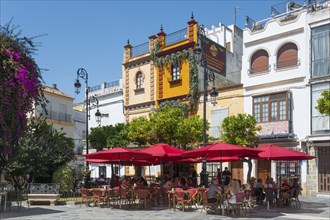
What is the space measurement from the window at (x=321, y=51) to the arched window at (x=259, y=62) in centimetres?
312

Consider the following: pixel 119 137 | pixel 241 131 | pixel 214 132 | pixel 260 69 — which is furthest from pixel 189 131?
pixel 119 137

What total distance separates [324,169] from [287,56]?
270 inches

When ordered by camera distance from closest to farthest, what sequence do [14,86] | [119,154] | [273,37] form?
[14,86]
[119,154]
[273,37]

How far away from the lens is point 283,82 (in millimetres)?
24500

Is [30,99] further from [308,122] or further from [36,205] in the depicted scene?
[308,122]

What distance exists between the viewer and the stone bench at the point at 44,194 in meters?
17.4

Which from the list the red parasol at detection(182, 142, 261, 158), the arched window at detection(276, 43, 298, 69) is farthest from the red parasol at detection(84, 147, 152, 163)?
the arched window at detection(276, 43, 298, 69)

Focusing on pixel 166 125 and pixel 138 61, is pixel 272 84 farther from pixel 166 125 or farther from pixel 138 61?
pixel 138 61

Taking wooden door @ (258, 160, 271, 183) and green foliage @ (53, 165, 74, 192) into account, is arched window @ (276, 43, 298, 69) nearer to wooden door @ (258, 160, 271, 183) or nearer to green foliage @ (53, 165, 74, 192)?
wooden door @ (258, 160, 271, 183)

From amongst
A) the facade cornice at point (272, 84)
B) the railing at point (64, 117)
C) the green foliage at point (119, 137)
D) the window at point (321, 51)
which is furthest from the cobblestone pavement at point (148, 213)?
the railing at point (64, 117)

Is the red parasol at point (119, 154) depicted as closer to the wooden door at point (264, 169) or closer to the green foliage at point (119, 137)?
the wooden door at point (264, 169)

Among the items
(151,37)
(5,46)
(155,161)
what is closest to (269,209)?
(155,161)

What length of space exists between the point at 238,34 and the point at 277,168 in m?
14.6

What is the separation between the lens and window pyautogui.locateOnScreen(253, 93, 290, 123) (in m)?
24.2
